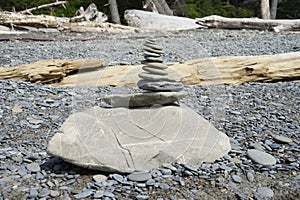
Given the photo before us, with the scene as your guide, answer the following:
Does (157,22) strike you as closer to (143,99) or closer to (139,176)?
(143,99)

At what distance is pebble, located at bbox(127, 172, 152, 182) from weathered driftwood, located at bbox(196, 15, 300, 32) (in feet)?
28.2

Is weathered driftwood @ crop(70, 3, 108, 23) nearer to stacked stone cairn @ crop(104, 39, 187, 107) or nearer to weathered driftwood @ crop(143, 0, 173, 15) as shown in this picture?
weathered driftwood @ crop(143, 0, 173, 15)

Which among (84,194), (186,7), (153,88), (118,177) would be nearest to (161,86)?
(153,88)

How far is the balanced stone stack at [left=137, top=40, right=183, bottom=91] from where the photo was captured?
8.40 ft

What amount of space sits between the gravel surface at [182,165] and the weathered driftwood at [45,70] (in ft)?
0.60

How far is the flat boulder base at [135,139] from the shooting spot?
91.3 inches

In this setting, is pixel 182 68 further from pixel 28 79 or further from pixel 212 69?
pixel 28 79

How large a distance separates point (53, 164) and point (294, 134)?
7.06 ft

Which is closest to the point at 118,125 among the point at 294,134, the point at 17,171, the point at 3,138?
the point at 17,171

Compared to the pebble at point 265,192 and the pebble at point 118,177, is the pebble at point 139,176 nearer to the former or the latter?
the pebble at point 118,177

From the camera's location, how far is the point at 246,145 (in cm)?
282

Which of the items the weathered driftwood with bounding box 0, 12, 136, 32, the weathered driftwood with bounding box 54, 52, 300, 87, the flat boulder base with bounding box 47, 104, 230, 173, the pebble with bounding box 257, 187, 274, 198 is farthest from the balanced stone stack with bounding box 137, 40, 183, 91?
the weathered driftwood with bounding box 0, 12, 136, 32

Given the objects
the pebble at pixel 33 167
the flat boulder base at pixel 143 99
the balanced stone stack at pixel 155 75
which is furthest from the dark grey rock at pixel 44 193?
the balanced stone stack at pixel 155 75

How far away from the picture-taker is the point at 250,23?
10.2 metres
